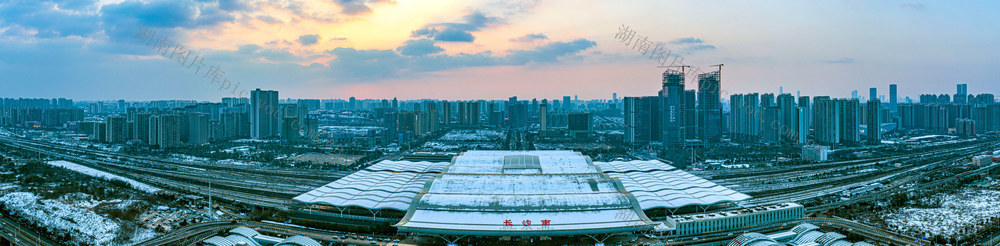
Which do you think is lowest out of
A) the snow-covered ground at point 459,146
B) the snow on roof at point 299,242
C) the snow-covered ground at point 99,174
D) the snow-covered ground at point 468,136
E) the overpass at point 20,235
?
the overpass at point 20,235

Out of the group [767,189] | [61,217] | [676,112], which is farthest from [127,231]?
[676,112]

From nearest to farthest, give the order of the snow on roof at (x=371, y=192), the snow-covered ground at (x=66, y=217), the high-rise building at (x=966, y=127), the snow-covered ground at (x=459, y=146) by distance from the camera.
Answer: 1. the snow-covered ground at (x=66, y=217)
2. the snow on roof at (x=371, y=192)
3. the snow-covered ground at (x=459, y=146)
4. the high-rise building at (x=966, y=127)

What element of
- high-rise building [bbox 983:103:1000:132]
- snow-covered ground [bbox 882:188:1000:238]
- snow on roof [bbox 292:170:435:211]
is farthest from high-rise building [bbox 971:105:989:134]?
snow on roof [bbox 292:170:435:211]

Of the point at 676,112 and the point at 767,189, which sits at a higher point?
the point at 676,112

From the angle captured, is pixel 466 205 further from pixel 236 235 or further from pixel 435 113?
pixel 435 113

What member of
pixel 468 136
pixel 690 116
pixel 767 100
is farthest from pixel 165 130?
pixel 767 100

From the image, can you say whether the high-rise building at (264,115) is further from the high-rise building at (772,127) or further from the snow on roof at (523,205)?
the high-rise building at (772,127)

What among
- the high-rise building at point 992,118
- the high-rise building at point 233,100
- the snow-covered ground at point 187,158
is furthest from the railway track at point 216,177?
the high-rise building at point 992,118
